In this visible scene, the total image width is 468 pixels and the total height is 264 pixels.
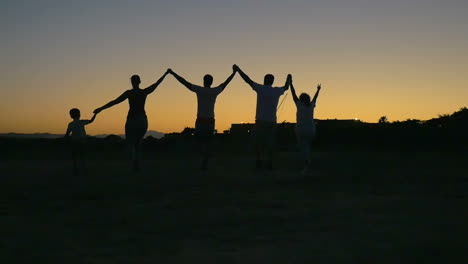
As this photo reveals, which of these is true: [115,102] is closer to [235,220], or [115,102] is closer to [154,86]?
[154,86]

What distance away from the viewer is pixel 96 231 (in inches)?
243

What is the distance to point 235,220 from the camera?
22.0 feet

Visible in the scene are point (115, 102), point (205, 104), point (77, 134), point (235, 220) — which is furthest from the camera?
point (77, 134)

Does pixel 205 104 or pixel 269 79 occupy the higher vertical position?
pixel 269 79

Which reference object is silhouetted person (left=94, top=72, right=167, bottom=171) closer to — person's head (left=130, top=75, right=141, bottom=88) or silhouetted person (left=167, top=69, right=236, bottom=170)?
person's head (left=130, top=75, right=141, bottom=88)

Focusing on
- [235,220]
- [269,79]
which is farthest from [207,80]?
[235,220]

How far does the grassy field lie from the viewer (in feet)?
17.0

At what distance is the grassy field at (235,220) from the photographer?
517cm

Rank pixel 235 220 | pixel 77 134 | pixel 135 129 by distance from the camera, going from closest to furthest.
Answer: pixel 235 220, pixel 135 129, pixel 77 134

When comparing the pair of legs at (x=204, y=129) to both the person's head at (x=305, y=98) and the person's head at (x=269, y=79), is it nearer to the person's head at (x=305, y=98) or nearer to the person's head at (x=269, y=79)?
the person's head at (x=269, y=79)

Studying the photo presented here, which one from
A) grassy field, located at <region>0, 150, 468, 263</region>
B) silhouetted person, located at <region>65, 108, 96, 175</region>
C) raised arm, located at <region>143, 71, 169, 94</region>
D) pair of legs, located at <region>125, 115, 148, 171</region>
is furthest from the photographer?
silhouetted person, located at <region>65, 108, 96, 175</region>

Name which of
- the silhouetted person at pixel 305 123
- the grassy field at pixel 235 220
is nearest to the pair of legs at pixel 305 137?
the silhouetted person at pixel 305 123

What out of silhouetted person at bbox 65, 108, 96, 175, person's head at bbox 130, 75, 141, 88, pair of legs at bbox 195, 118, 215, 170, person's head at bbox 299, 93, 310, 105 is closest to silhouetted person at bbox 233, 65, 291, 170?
person's head at bbox 299, 93, 310, 105

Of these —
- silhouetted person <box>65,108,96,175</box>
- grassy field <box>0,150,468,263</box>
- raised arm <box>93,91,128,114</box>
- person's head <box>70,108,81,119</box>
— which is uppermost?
raised arm <box>93,91,128,114</box>
